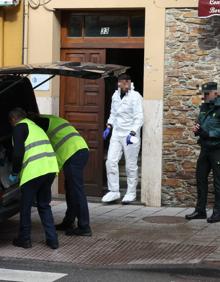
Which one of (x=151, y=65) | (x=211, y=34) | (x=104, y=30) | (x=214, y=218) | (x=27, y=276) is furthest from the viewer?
(x=104, y=30)

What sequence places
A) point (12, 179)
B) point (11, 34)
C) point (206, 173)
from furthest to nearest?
point (11, 34) → point (206, 173) → point (12, 179)

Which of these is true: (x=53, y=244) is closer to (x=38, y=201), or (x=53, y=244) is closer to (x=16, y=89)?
(x=38, y=201)

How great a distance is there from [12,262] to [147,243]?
1.68 metres

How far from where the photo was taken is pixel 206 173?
9352mm

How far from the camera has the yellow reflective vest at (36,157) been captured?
7539 mm

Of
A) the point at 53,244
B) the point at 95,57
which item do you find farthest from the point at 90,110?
the point at 53,244

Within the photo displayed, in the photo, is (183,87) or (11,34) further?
(11,34)

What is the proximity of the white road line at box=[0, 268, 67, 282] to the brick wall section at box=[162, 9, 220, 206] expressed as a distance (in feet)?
13.1

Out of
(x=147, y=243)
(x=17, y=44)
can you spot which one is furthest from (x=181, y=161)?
(x=17, y=44)

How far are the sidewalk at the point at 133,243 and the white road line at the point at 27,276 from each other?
45 centimetres

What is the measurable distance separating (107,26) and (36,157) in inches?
164

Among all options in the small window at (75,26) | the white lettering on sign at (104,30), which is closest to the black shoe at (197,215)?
the white lettering on sign at (104,30)

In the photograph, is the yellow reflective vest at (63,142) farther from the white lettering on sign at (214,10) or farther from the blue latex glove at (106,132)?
the white lettering on sign at (214,10)

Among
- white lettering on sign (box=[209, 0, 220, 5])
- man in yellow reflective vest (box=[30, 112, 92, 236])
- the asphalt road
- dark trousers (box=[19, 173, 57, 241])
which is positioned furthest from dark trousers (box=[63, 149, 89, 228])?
white lettering on sign (box=[209, 0, 220, 5])
